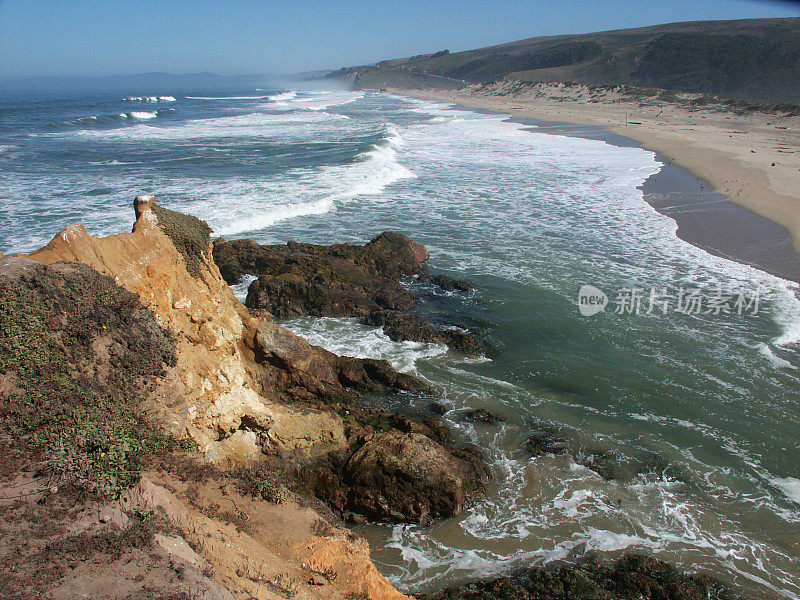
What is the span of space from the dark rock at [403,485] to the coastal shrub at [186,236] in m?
3.32

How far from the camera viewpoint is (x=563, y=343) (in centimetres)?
1112

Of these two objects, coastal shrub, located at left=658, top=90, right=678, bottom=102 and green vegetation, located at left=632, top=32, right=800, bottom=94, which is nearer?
coastal shrub, located at left=658, top=90, right=678, bottom=102

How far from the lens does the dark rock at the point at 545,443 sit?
7.86m

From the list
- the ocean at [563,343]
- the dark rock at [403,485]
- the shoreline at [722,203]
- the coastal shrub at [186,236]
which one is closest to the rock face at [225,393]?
the coastal shrub at [186,236]

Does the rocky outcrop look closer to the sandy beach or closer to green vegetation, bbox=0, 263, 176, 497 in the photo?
green vegetation, bbox=0, 263, 176, 497

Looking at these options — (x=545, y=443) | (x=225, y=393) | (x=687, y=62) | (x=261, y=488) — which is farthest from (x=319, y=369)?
(x=687, y=62)

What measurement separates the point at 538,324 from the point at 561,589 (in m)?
6.96

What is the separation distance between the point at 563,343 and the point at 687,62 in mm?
95419

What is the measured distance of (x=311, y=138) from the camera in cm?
4000

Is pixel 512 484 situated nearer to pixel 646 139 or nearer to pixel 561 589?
pixel 561 589

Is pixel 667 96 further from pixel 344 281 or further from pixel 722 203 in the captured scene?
pixel 344 281

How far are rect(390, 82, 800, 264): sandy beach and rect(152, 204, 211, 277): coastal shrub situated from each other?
1749 cm

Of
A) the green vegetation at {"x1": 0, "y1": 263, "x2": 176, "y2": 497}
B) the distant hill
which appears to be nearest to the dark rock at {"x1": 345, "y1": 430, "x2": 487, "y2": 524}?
the green vegetation at {"x1": 0, "y1": 263, "x2": 176, "y2": 497}

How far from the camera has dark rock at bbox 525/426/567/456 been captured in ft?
25.8
